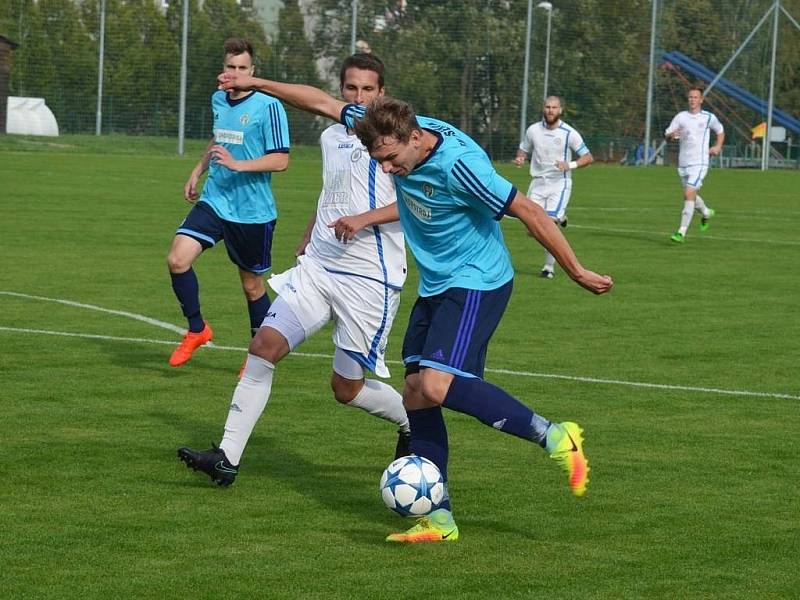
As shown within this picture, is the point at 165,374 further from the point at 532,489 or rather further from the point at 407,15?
the point at 407,15

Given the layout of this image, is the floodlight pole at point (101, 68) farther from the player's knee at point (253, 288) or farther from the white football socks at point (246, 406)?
the white football socks at point (246, 406)

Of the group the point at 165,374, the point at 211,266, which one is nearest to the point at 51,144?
the point at 211,266

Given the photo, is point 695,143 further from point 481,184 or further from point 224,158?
point 481,184

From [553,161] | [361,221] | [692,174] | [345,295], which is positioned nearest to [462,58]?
[692,174]

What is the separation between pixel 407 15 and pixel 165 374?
4058cm

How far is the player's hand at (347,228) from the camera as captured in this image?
6773 millimetres

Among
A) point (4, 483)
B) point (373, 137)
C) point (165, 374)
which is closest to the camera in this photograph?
point (373, 137)

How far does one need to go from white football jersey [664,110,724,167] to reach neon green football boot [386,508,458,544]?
60.5 feet

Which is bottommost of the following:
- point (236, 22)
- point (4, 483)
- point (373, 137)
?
point (4, 483)

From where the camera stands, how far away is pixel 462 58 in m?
50.0

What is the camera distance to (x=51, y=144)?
4431 cm

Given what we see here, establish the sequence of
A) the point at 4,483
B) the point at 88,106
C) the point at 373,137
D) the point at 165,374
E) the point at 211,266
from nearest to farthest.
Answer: the point at 373,137 → the point at 4,483 → the point at 165,374 → the point at 211,266 → the point at 88,106

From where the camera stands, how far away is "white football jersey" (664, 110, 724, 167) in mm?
23984

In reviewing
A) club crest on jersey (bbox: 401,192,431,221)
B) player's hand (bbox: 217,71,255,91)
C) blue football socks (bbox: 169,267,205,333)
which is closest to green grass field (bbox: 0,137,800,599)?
blue football socks (bbox: 169,267,205,333)
